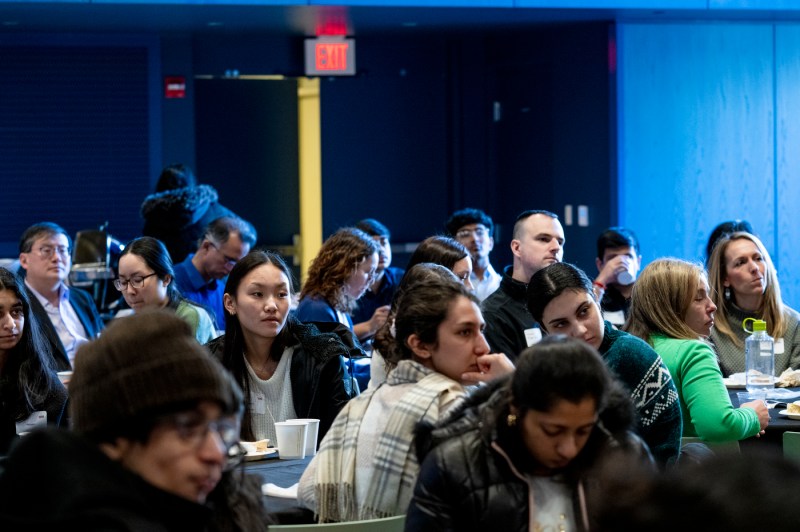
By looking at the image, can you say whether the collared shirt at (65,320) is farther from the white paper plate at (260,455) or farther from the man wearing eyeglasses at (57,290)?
the white paper plate at (260,455)

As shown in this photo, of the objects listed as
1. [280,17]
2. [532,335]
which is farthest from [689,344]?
[280,17]

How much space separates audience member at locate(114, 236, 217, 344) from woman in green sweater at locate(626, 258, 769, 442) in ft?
7.01

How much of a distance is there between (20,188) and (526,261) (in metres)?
5.67

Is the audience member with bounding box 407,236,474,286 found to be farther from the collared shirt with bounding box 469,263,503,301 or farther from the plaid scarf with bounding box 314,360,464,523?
the plaid scarf with bounding box 314,360,464,523

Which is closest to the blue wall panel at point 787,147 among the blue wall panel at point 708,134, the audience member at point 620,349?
the blue wall panel at point 708,134

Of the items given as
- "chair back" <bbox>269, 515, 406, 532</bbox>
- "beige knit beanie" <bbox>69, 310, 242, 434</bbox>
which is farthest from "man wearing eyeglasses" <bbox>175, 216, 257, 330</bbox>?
"beige knit beanie" <bbox>69, 310, 242, 434</bbox>

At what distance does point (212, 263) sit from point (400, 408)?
3.90 m

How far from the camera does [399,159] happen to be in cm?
1070

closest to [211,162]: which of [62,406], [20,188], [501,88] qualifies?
[20,188]

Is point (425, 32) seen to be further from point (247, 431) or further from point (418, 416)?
point (418, 416)

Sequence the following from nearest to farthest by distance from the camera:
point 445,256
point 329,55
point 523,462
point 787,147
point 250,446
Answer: point 523,462, point 250,446, point 445,256, point 787,147, point 329,55

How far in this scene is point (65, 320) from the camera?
20.6 ft

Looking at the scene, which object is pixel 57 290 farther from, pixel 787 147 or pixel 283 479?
pixel 787 147

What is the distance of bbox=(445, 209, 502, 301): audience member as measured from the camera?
24.1 ft
